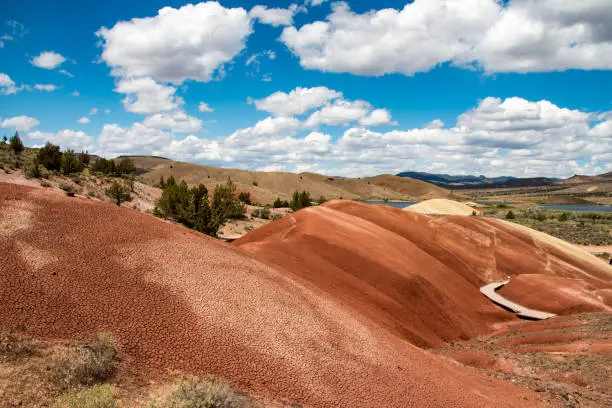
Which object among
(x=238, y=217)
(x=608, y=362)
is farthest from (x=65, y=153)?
(x=608, y=362)

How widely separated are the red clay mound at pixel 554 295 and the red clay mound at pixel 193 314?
17773mm

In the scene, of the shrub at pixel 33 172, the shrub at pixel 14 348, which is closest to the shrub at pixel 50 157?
the shrub at pixel 33 172

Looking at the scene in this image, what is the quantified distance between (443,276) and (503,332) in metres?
5.28

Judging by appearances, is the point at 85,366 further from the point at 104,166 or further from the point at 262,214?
the point at 104,166

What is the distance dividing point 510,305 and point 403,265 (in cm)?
956

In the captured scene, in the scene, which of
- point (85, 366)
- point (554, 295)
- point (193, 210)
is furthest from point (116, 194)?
point (554, 295)

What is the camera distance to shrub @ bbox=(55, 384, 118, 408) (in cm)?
630

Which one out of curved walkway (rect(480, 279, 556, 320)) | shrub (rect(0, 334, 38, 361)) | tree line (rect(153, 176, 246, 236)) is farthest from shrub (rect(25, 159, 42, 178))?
curved walkway (rect(480, 279, 556, 320))

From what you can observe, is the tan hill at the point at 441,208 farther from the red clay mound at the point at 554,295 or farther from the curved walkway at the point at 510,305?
the curved walkway at the point at 510,305

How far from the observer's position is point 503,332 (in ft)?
78.2

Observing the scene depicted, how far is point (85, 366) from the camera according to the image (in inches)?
276

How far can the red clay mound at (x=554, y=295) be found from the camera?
27.0 m

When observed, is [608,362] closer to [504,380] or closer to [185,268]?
[504,380]

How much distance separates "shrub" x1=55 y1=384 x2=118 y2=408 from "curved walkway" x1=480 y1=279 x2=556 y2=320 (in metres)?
27.0
